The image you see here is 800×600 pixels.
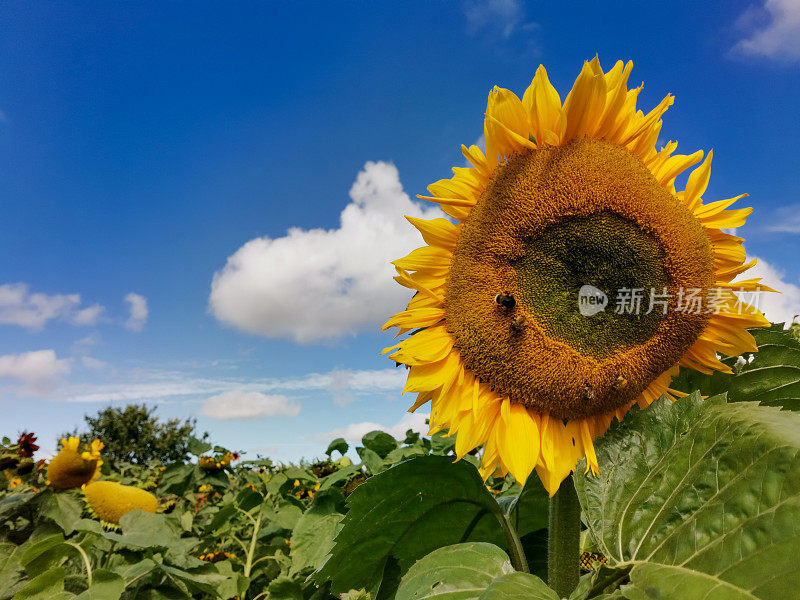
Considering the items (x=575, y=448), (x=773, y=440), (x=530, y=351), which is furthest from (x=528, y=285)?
(x=773, y=440)

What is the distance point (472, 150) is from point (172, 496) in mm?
5294

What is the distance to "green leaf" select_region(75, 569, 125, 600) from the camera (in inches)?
82.0

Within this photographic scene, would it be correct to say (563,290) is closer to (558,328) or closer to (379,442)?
(558,328)

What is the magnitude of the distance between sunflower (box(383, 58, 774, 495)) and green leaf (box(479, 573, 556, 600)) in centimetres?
37

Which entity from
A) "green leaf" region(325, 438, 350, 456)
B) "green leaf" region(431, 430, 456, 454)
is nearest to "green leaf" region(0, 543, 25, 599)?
"green leaf" region(325, 438, 350, 456)

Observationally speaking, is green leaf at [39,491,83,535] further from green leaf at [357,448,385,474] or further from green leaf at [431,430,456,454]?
green leaf at [431,430,456,454]

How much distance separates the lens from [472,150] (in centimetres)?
153

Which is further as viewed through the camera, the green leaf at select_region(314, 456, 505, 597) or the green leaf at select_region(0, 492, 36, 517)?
the green leaf at select_region(0, 492, 36, 517)

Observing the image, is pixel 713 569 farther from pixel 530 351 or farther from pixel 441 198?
pixel 441 198

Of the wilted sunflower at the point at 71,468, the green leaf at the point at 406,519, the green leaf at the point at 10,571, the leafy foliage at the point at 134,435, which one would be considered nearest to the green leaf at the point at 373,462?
the green leaf at the point at 406,519

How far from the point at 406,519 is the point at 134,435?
23.8 m

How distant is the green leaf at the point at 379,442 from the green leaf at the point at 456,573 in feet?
6.04

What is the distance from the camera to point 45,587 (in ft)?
7.18

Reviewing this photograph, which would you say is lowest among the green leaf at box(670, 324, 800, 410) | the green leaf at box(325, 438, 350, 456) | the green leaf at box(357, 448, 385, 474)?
the green leaf at box(357, 448, 385, 474)
